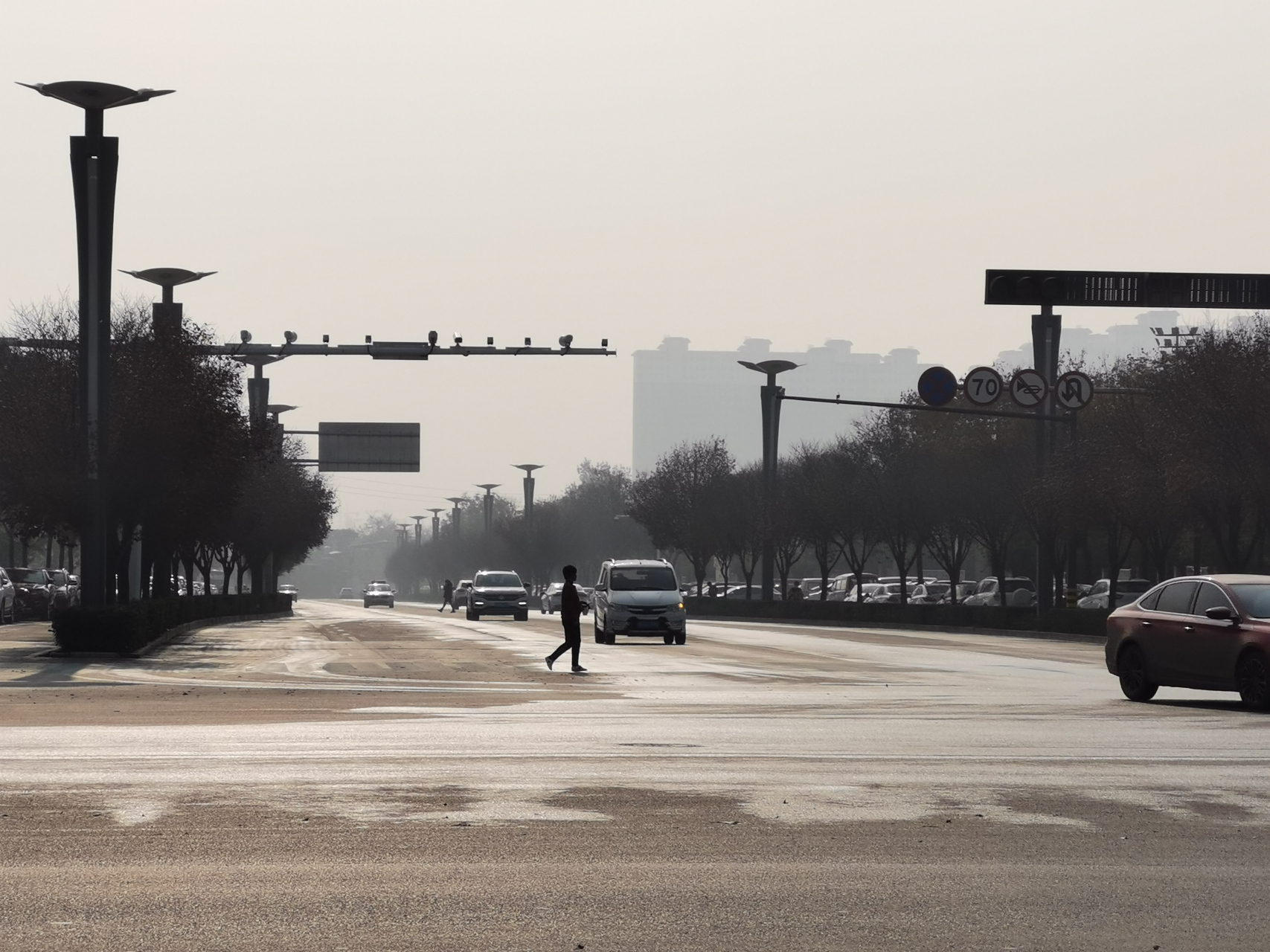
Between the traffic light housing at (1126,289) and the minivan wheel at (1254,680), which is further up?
the traffic light housing at (1126,289)

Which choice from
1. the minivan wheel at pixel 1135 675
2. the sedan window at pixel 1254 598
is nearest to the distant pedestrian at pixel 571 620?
the minivan wheel at pixel 1135 675

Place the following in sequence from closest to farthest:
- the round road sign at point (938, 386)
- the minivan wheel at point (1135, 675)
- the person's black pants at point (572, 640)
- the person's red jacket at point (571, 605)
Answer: the minivan wheel at point (1135, 675) < the person's black pants at point (572, 640) < the person's red jacket at point (571, 605) < the round road sign at point (938, 386)

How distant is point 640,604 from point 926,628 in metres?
23.9

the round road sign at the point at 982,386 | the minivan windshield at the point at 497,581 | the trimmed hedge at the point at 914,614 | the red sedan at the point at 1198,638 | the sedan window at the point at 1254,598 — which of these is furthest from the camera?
the minivan windshield at the point at 497,581

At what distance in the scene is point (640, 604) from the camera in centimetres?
4516

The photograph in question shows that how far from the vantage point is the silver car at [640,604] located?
148 feet

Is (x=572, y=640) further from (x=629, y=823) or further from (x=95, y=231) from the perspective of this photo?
(x=629, y=823)

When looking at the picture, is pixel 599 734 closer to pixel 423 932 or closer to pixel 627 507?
pixel 423 932

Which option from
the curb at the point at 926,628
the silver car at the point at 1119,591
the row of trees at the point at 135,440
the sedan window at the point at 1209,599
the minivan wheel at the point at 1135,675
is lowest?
the curb at the point at 926,628

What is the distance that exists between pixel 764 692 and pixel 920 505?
56.6 meters

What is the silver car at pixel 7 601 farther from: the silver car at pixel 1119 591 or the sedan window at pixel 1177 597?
the sedan window at pixel 1177 597

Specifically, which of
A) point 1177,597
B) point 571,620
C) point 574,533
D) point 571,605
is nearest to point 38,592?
point 571,605

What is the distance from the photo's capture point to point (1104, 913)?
8.45 metres

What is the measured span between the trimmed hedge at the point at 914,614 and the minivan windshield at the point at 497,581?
1090 cm
